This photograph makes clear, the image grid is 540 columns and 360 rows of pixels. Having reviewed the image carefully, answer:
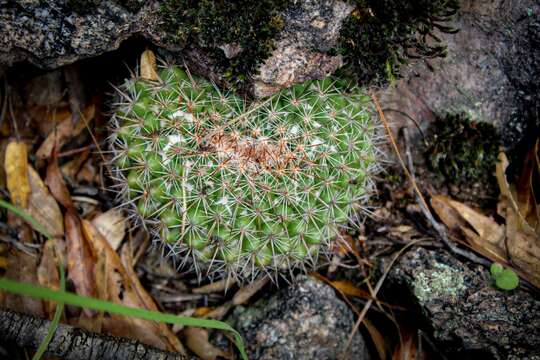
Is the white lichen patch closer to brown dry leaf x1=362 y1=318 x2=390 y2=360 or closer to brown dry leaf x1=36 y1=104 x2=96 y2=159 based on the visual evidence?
brown dry leaf x1=362 y1=318 x2=390 y2=360

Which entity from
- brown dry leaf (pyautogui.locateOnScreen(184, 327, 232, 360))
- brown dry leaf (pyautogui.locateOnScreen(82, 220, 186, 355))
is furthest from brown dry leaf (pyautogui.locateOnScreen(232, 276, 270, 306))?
brown dry leaf (pyautogui.locateOnScreen(82, 220, 186, 355))

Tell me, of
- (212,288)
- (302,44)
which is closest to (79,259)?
(212,288)

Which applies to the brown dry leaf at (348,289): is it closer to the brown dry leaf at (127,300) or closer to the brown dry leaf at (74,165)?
the brown dry leaf at (127,300)

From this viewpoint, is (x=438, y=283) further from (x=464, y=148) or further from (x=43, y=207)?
(x=43, y=207)

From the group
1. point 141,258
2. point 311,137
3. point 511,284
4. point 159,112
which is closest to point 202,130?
point 159,112

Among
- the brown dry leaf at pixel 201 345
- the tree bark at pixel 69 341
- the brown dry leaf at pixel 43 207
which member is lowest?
the brown dry leaf at pixel 201 345

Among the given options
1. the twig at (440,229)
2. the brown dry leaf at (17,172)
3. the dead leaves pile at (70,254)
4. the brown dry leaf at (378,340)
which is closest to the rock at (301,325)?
the brown dry leaf at (378,340)
